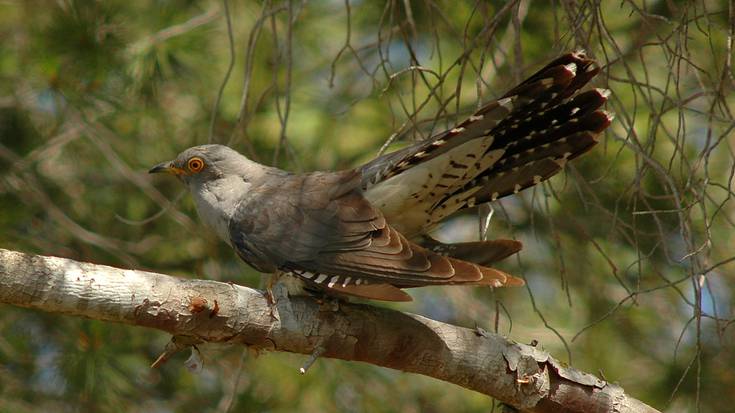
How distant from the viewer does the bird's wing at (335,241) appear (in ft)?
10.4

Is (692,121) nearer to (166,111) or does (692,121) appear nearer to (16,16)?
(166,111)

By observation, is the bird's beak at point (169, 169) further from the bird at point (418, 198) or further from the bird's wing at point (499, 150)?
the bird's wing at point (499, 150)

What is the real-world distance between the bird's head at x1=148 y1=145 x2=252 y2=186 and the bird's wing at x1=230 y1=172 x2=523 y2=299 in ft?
0.83

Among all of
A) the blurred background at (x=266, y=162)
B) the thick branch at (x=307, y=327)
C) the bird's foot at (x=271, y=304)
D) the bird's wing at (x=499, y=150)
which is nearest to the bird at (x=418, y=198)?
the bird's wing at (x=499, y=150)

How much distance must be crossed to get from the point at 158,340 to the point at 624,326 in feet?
9.61

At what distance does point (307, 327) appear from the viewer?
297cm

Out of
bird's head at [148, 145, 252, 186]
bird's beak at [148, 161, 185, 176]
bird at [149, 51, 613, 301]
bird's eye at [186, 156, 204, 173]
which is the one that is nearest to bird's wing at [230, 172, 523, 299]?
bird at [149, 51, 613, 301]

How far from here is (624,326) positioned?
607 centimetres

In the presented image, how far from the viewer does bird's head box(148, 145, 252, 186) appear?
13.3ft

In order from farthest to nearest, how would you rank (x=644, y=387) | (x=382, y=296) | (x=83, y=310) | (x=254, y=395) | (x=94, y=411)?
1. (x=644, y=387)
2. (x=254, y=395)
3. (x=94, y=411)
4. (x=382, y=296)
5. (x=83, y=310)

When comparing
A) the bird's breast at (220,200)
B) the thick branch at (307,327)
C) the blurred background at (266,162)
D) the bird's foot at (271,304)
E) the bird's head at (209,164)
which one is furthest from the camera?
the blurred background at (266,162)

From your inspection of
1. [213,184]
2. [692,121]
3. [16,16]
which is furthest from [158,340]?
[692,121]

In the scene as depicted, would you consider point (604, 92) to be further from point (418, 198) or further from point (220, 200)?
point (220, 200)

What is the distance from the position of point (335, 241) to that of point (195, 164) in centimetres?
95
